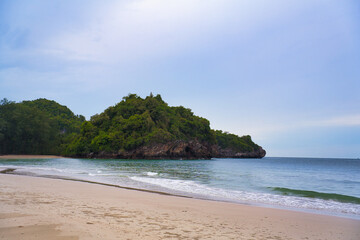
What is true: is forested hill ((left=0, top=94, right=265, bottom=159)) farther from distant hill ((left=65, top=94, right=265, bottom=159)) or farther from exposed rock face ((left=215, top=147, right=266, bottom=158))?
exposed rock face ((left=215, top=147, right=266, bottom=158))

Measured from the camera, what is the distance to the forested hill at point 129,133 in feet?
236

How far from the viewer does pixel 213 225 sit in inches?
226

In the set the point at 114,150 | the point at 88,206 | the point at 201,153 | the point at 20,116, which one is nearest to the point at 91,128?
the point at 114,150

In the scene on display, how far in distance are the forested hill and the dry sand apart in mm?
65686

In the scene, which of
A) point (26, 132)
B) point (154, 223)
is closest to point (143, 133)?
point (26, 132)

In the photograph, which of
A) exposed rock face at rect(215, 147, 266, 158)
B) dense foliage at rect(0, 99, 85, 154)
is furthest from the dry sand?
exposed rock face at rect(215, 147, 266, 158)

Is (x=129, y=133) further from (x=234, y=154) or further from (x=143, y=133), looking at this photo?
(x=234, y=154)

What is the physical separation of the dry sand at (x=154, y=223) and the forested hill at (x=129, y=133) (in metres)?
65.7

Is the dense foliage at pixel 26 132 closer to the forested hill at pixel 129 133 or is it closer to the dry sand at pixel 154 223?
the forested hill at pixel 129 133

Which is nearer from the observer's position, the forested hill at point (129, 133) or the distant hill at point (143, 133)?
the forested hill at point (129, 133)

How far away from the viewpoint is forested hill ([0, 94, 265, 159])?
7200cm

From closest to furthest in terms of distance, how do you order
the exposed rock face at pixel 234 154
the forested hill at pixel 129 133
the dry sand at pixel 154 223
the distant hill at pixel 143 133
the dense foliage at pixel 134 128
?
the dry sand at pixel 154 223, the forested hill at pixel 129 133, the distant hill at pixel 143 133, the dense foliage at pixel 134 128, the exposed rock face at pixel 234 154

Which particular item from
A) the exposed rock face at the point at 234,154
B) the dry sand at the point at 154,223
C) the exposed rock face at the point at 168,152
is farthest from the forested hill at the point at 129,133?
the dry sand at the point at 154,223

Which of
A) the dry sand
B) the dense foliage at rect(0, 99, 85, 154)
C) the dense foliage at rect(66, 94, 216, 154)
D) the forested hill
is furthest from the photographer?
the dense foliage at rect(66, 94, 216, 154)
